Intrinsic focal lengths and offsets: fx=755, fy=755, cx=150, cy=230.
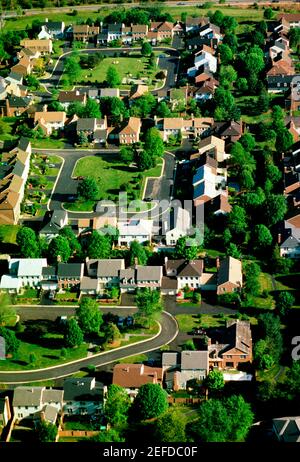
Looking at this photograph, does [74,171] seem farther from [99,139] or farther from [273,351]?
[273,351]

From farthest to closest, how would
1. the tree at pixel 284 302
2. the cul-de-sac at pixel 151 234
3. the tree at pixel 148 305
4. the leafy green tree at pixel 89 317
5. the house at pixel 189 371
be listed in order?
1. the tree at pixel 284 302
2. the tree at pixel 148 305
3. the leafy green tree at pixel 89 317
4. the house at pixel 189 371
5. the cul-de-sac at pixel 151 234

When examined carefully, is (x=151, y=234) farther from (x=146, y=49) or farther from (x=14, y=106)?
(x=146, y=49)

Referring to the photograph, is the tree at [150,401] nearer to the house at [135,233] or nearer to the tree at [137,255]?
the tree at [137,255]

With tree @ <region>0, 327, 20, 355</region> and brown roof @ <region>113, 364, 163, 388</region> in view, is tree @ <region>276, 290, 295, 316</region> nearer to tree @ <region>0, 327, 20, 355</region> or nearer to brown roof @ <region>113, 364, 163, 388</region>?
brown roof @ <region>113, 364, 163, 388</region>

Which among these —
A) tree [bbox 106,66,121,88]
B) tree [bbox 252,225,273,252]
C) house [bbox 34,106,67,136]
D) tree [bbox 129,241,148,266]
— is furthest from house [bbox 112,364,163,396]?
tree [bbox 106,66,121,88]

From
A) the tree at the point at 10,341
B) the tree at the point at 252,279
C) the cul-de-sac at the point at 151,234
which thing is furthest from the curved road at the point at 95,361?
the tree at the point at 252,279

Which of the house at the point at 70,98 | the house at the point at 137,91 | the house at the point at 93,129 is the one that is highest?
the house at the point at 137,91

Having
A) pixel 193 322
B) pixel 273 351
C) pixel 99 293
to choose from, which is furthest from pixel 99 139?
pixel 273 351

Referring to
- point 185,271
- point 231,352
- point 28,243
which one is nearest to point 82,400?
point 231,352
